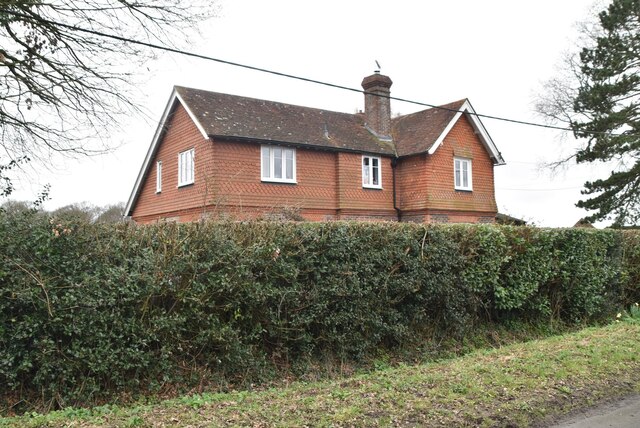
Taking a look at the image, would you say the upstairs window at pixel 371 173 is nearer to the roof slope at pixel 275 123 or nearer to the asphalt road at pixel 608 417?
the roof slope at pixel 275 123

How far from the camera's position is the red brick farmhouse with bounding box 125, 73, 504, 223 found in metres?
20.8

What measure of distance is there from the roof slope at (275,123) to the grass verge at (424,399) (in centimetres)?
1485

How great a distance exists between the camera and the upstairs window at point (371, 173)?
955 inches

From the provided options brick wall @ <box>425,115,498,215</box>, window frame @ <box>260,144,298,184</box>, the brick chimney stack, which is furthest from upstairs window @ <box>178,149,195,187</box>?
brick wall @ <box>425,115,498,215</box>

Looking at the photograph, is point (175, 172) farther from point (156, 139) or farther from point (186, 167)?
point (156, 139)

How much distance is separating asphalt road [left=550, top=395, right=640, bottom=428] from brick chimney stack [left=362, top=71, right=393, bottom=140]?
20915mm

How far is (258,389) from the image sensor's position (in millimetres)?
7066

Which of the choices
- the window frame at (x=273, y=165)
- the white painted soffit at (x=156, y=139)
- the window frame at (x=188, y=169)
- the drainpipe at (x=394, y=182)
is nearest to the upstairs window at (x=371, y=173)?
the drainpipe at (x=394, y=182)

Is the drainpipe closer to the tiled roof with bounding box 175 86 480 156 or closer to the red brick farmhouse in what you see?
the red brick farmhouse

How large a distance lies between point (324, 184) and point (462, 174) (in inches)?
297

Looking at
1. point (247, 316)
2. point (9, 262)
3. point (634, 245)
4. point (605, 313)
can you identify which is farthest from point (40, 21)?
point (634, 245)

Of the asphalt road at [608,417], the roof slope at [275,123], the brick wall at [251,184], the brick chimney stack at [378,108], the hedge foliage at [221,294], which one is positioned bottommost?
the asphalt road at [608,417]

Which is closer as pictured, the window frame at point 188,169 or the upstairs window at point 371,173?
the window frame at point 188,169

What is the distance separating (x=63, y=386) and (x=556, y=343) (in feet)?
26.0
